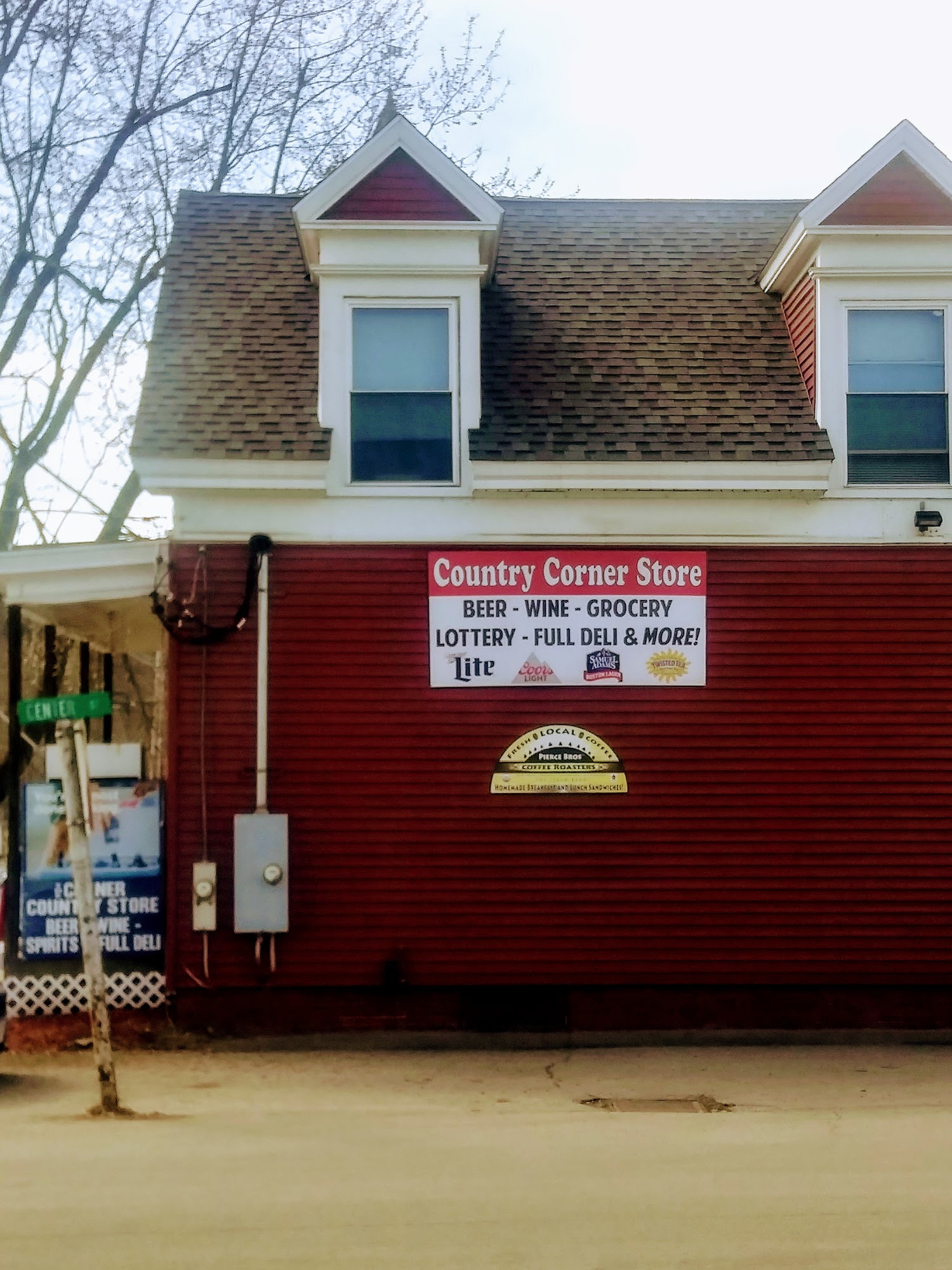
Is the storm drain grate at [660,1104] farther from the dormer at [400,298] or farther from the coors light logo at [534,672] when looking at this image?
the dormer at [400,298]

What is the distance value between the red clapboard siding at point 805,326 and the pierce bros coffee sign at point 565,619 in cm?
215

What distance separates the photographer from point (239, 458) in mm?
11039

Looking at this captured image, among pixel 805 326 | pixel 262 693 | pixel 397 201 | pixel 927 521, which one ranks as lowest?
pixel 262 693

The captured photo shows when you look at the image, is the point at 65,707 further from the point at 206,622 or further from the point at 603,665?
the point at 603,665

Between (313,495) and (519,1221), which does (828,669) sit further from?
(519,1221)

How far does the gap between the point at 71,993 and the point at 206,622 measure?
10.6 feet

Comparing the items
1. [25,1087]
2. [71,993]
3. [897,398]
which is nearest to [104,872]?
[71,993]

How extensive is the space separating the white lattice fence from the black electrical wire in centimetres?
279

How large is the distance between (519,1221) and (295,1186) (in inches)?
51.6

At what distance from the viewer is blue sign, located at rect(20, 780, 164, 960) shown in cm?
1103

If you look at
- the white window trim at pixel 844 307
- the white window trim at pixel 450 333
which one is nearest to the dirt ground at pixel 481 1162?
the white window trim at pixel 450 333

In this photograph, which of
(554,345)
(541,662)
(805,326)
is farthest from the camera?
(554,345)

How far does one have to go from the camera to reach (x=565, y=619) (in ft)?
37.1

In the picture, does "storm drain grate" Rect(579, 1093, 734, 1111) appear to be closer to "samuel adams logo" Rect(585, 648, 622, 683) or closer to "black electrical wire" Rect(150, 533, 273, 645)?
"samuel adams logo" Rect(585, 648, 622, 683)
